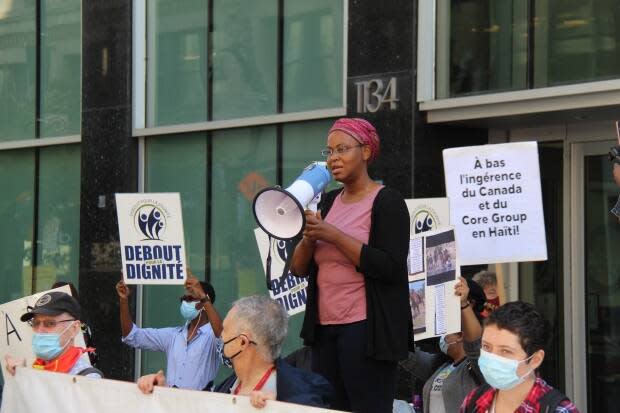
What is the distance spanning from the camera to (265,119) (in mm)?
11148

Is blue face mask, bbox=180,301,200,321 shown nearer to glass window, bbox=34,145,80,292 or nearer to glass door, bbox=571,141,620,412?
glass door, bbox=571,141,620,412

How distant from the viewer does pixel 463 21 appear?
9789 millimetres

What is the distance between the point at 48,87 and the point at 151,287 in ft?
10.1

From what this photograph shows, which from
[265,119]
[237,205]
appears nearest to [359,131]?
[265,119]

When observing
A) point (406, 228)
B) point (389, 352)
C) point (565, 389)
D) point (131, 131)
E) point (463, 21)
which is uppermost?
point (463, 21)

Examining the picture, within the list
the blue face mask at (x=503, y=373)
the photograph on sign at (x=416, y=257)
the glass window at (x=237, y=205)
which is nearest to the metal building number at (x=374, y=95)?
the glass window at (x=237, y=205)

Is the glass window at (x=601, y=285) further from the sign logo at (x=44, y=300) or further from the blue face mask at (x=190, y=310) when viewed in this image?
the sign logo at (x=44, y=300)

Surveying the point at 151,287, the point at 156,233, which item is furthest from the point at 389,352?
the point at 151,287

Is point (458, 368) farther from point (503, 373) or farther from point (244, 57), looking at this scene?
point (244, 57)

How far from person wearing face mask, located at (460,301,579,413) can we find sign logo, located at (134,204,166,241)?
3953 mm

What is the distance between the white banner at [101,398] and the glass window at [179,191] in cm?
621

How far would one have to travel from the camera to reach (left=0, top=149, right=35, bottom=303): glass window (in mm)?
14031

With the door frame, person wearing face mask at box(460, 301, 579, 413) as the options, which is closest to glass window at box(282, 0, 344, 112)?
the door frame

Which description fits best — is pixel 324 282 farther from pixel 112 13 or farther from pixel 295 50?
pixel 112 13
